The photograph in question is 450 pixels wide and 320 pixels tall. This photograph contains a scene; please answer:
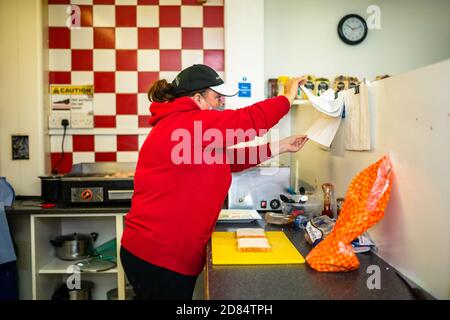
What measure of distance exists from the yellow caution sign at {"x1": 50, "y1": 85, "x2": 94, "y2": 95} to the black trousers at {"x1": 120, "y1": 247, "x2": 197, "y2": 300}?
1.60 m

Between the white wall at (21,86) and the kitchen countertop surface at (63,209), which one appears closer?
the kitchen countertop surface at (63,209)

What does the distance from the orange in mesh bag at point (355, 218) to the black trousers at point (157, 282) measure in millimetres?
476

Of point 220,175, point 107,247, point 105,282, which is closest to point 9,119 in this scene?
point 107,247

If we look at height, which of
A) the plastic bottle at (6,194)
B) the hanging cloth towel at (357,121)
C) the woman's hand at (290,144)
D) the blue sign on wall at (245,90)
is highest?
the blue sign on wall at (245,90)

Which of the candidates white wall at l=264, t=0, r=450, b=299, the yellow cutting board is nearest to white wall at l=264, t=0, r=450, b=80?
white wall at l=264, t=0, r=450, b=299

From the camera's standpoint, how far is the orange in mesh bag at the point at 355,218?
4.08 ft

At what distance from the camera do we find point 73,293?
262 cm

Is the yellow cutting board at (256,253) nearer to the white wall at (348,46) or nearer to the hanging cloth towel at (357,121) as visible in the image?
the hanging cloth towel at (357,121)

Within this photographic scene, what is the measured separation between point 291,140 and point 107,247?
1.56 m

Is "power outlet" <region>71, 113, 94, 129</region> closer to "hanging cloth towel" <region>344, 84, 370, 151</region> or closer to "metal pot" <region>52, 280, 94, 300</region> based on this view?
"metal pot" <region>52, 280, 94, 300</region>

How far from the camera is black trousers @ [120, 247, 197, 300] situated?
4.90 feet

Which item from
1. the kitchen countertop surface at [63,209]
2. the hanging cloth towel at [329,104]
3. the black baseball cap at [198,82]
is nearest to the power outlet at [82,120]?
the kitchen countertop surface at [63,209]

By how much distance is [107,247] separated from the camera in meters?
2.80

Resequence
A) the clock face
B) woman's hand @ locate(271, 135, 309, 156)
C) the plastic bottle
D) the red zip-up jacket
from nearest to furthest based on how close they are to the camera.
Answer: the red zip-up jacket < woman's hand @ locate(271, 135, 309, 156) < the plastic bottle < the clock face
